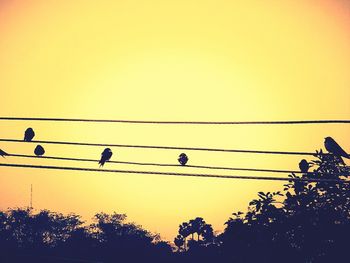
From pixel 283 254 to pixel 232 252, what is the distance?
8.19ft

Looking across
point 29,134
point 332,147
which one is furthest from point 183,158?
point 332,147

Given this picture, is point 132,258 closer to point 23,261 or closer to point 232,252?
point 23,261

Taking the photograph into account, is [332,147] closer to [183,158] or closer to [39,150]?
[183,158]

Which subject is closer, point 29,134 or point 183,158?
point 29,134

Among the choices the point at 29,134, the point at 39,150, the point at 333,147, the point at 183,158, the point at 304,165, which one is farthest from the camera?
the point at 183,158

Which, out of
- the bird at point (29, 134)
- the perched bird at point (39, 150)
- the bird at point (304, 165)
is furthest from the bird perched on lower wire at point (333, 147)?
the perched bird at point (39, 150)

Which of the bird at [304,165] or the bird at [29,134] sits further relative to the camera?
the bird at [29,134]

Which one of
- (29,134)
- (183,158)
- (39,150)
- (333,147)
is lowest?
(333,147)

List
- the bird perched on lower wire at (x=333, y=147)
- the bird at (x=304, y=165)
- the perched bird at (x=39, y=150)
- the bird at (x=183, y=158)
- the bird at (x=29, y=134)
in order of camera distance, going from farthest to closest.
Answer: the bird at (x=183, y=158), the perched bird at (x=39, y=150), the bird at (x=29, y=134), the bird at (x=304, y=165), the bird perched on lower wire at (x=333, y=147)

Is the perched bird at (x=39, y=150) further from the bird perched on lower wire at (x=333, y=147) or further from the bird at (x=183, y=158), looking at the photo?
the bird perched on lower wire at (x=333, y=147)

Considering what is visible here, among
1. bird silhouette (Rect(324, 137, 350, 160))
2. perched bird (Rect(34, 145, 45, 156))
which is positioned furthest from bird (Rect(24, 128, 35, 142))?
bird silhouette (Rect(324, 137, 350, 160))

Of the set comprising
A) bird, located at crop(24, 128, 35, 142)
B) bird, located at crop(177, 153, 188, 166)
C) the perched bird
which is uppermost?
bird, located at crop(177, 153, 188, 166)

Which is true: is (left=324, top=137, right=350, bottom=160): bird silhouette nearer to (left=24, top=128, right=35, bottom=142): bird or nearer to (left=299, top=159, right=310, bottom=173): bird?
(left=299, top=159, right=310, bottom=173): bird

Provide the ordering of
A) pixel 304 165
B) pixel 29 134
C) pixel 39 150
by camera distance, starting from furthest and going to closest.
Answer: pixel 39 150 < pixel 29 134 < pixel 304 165
